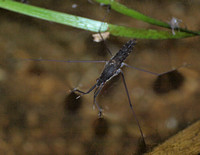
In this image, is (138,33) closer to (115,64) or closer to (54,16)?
(115,64)

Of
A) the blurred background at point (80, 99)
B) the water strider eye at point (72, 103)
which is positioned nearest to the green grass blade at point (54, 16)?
the blurred background at point (80, 99)

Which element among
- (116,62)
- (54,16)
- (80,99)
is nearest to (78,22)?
(54,16)

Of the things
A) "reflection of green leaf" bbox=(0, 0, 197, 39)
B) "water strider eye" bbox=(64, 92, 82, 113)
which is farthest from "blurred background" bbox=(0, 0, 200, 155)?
"reflection of green leaf" bbox=(0, 0, 197, 39)

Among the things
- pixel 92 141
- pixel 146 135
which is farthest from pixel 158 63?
pixel 92 141

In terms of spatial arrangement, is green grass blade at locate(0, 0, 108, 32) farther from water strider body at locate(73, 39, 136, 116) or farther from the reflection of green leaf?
water strider body at locate(73, 39, 136, 116)

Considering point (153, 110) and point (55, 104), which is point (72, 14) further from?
point (153, 110)

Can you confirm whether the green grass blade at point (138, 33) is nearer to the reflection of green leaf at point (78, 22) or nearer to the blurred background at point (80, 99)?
the reflection of green leaf at point (78, 22)
